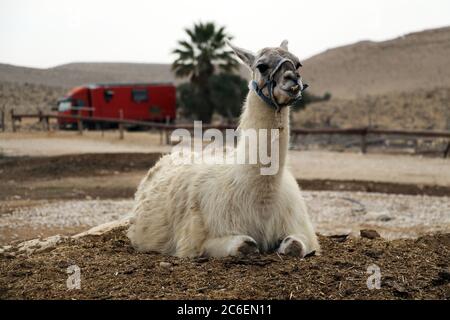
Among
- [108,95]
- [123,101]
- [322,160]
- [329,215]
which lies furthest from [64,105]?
[329,215]

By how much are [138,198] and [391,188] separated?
9423mm

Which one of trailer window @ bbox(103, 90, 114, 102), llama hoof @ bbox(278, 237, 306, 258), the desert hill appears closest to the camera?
llama hoof @ bbox(278, 237, 306, 258)

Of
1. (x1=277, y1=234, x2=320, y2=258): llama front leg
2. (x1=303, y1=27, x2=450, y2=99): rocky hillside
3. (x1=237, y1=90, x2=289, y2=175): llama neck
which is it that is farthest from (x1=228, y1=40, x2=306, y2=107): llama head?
(x1=303, y1=27, x2=450, y2=99): rocky hillside

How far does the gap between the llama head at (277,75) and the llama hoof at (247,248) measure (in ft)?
4.15

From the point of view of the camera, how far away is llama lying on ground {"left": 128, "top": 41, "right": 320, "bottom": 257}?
514 cm

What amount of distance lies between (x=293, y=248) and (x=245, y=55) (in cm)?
200

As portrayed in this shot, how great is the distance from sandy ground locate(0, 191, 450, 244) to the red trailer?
71.6 feet

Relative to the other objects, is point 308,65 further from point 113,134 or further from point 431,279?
point 431,279

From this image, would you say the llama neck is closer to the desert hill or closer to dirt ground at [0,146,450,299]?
dirt ground at [0,146,450,299]

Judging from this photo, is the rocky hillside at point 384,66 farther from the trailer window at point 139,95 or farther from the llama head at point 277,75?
the llama head at point 277,75

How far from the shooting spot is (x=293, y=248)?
5.19 metres

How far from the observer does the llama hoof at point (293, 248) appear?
5.18 metres

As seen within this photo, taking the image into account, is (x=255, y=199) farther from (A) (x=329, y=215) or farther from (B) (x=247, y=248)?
(A) (x=329, y=215)
